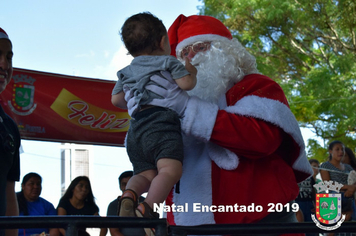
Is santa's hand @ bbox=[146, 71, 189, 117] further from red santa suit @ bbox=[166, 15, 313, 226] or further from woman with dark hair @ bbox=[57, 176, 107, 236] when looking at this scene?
woman with dark hair @ bbox=[57, 176, 107, 236]

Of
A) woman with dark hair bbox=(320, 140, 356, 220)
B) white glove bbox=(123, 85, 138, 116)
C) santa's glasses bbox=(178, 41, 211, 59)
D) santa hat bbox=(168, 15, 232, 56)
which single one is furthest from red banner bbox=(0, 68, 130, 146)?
white glove bbox=(123, 85, 138, 116)

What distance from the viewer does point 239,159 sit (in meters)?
2.11

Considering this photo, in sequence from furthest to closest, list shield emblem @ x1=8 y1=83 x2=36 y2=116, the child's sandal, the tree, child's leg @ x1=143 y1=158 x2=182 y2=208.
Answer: the tree < shield emblem @ x1=8 y1=83 x2=36 y2=116 < child's leg @ x1=143 y1=158 x2=182 y2=208 < the child's sandal

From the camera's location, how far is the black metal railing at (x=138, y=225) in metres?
1.23

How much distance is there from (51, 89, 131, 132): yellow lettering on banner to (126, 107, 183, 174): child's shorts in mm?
4282

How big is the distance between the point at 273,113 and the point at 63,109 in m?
4.52

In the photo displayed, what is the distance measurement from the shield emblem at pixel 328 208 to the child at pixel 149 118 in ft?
1.83

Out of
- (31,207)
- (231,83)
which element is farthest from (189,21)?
(31,207)

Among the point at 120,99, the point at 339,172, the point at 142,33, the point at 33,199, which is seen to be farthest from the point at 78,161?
the point at 142,33

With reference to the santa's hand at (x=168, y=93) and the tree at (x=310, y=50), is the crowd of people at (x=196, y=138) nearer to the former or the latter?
the santa's hand at (x=168, y=93)

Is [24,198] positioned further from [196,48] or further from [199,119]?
[199,119]

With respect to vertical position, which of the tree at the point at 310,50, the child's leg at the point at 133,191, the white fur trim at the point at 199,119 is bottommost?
the child's leg at the point at 133,191

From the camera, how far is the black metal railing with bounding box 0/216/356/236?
123 cm

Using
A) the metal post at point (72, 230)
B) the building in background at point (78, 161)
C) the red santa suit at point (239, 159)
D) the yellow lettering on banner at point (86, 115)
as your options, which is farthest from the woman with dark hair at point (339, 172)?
the building in background at point (78, 161)
